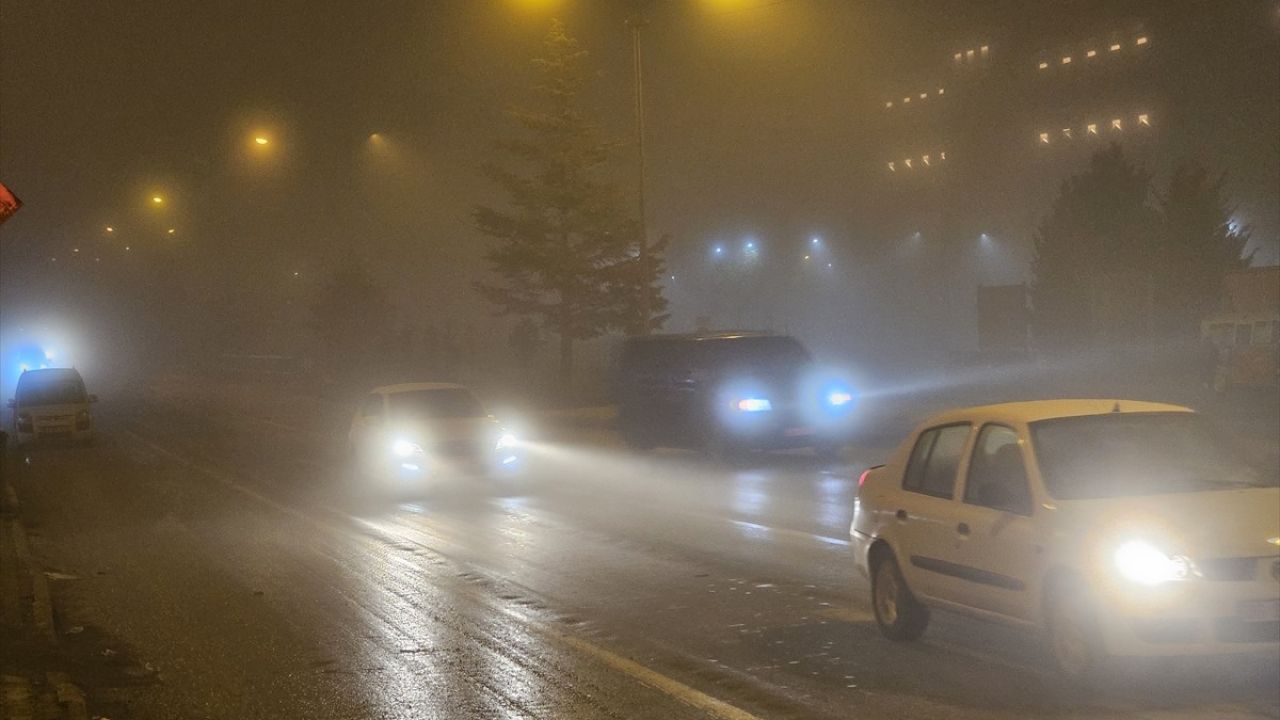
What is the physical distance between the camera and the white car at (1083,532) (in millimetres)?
6820

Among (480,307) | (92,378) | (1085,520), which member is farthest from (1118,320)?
(92,378)

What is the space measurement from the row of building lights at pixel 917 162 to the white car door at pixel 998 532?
110266 mm

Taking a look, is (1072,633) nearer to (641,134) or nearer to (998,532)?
(998,532)

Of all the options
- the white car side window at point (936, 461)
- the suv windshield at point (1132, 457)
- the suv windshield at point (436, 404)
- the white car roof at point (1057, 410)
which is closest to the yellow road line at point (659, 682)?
the white car side window at point (936, 461)

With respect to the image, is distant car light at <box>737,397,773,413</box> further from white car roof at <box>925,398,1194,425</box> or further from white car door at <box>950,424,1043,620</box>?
white car door at <box>950,424,1043,620</box>

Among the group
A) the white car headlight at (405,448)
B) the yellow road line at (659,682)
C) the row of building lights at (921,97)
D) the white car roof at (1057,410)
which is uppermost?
the row of building lights at (921,97)

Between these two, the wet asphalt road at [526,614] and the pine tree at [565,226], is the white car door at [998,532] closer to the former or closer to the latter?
the wet asphalt road at [526,614]

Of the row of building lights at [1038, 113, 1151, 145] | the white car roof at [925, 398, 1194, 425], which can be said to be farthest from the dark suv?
the row of building lights at [1038, 113, 1151, 145]

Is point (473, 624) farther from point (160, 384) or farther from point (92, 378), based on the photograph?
point (92, 378)

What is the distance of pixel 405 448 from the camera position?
66.9 ft

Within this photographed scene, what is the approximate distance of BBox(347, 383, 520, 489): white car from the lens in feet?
66.8

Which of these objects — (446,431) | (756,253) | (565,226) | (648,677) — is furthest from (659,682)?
(756,253)

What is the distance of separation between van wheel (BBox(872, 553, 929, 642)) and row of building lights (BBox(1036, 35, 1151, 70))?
97.1 m

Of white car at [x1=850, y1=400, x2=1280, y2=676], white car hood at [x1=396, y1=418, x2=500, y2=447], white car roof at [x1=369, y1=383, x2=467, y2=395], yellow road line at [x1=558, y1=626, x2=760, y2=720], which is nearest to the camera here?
white car at [x1=850, y1=400, x2=1280, y2=676]
